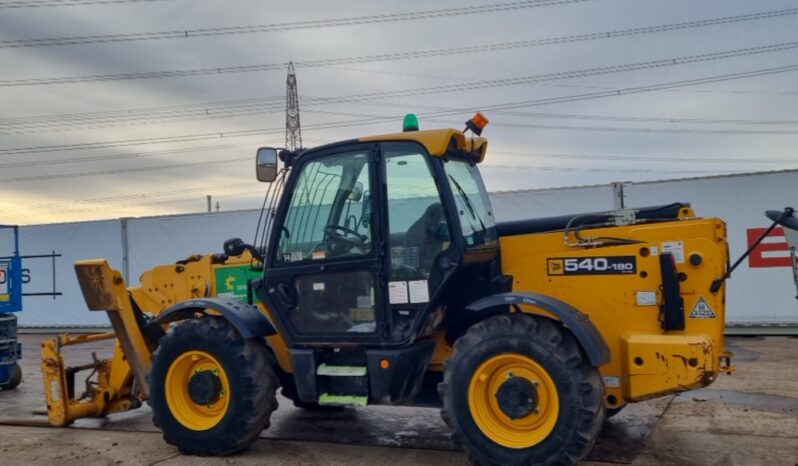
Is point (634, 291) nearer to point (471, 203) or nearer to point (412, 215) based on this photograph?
point (471, 203)

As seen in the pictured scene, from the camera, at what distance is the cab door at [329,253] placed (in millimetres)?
5559

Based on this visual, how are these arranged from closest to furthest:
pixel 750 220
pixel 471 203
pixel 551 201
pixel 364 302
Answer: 1. pixel 364 302
2. pixel 471 203
3. pixel 750 220
4. pixel 551 201

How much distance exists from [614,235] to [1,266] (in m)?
8.19

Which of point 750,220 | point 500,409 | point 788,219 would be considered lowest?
point 500,409

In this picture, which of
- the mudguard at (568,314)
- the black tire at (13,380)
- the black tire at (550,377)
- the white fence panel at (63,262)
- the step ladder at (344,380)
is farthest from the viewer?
the white fence panel at (63,262)

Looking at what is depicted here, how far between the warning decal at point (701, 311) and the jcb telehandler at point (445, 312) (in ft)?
0.04

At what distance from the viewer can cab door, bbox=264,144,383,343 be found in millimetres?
5559

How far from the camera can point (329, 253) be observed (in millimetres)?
5703

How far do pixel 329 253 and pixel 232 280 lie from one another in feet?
6.81

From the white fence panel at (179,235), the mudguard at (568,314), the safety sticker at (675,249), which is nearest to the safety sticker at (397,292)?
the mudguard at (568,314)

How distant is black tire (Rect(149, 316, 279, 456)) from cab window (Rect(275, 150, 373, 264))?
0.75m

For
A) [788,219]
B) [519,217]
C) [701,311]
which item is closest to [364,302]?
[701,311]

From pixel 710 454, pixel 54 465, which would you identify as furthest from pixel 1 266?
pixel 710 454

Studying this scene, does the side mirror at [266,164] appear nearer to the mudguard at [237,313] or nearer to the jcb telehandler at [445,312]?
the jcb telehandler at [445,312]
